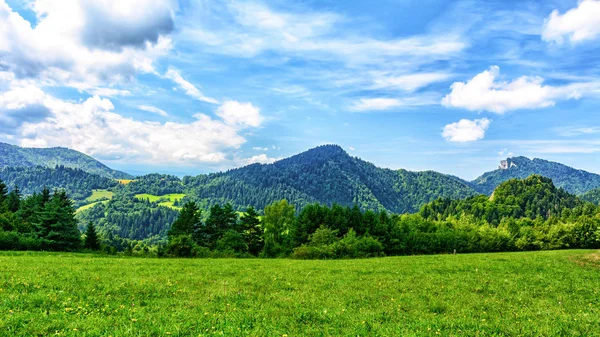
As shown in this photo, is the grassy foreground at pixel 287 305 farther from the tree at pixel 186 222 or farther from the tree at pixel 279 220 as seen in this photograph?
the tree at pixel 279 220

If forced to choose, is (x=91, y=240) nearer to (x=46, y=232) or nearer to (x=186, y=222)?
(x=46, y=232)

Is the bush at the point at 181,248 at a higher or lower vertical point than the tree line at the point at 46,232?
lower

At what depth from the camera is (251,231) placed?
8525cm

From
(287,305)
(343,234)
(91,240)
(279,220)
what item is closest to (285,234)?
(279,220)

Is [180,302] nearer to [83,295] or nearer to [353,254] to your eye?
[83,295]

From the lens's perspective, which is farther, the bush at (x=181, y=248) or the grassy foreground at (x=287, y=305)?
the bush at (x=181, y=248)

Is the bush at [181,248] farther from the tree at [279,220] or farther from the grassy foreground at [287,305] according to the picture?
the tree at [279,220]

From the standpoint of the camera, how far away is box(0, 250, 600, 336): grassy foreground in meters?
9.48

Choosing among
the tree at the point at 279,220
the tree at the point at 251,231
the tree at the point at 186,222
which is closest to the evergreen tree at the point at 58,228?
the tree at the point at 186,222

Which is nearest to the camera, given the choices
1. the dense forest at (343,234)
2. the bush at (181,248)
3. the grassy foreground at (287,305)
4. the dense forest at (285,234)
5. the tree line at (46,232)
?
the grassy foreground at (287,305)

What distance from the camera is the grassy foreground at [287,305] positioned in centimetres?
948

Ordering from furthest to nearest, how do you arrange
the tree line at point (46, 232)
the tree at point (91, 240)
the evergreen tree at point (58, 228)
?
the tree at point (91, 240) → the evergreen tree at point (58, 228) → the tree line at point (46, 232)

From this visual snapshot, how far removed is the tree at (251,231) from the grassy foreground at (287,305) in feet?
212

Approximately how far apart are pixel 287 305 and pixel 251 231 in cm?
7450
